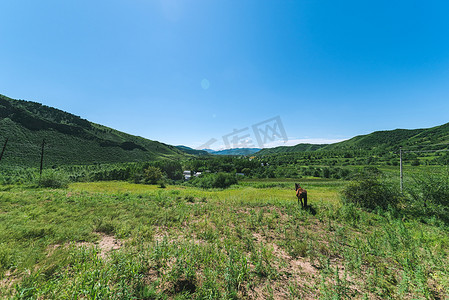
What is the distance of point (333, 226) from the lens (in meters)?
7.31

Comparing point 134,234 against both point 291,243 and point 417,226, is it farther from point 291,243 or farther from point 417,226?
point 417,226

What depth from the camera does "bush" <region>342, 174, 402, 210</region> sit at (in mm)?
9695

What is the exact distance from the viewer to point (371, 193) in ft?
33.0

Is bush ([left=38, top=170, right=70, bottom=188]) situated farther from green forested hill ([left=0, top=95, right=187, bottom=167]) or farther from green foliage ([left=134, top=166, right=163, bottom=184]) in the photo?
green forested hill ([left=0, top=95, right=187, bottom=167])

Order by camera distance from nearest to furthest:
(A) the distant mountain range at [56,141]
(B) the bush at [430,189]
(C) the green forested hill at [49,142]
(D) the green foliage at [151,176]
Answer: (B) the bush at [430,189]
(D) the green foliage at [151,176]
(C) the green forested hill at [49,142]
(A) the distant mountain range at [56,141]

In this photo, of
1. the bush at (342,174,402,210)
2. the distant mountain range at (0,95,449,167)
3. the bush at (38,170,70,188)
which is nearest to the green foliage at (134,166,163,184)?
the bush at (38,170,70,188)

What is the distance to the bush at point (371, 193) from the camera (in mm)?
9695

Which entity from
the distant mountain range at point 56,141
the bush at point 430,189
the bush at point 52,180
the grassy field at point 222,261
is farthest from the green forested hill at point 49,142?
the bush at point 430,189

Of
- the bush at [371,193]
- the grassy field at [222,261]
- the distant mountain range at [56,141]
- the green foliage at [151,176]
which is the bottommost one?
the green foliage at [151,176]

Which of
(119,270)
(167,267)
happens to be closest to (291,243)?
(167,267)

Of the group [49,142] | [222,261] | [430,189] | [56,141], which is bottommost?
[222,261]

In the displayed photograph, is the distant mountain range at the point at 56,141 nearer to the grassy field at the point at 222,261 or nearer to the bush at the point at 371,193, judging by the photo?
the bush at the point at 371,193

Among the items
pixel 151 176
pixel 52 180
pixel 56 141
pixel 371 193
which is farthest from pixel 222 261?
pixel 56 141

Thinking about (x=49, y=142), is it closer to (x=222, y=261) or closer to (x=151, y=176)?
(x=151, y=176)
